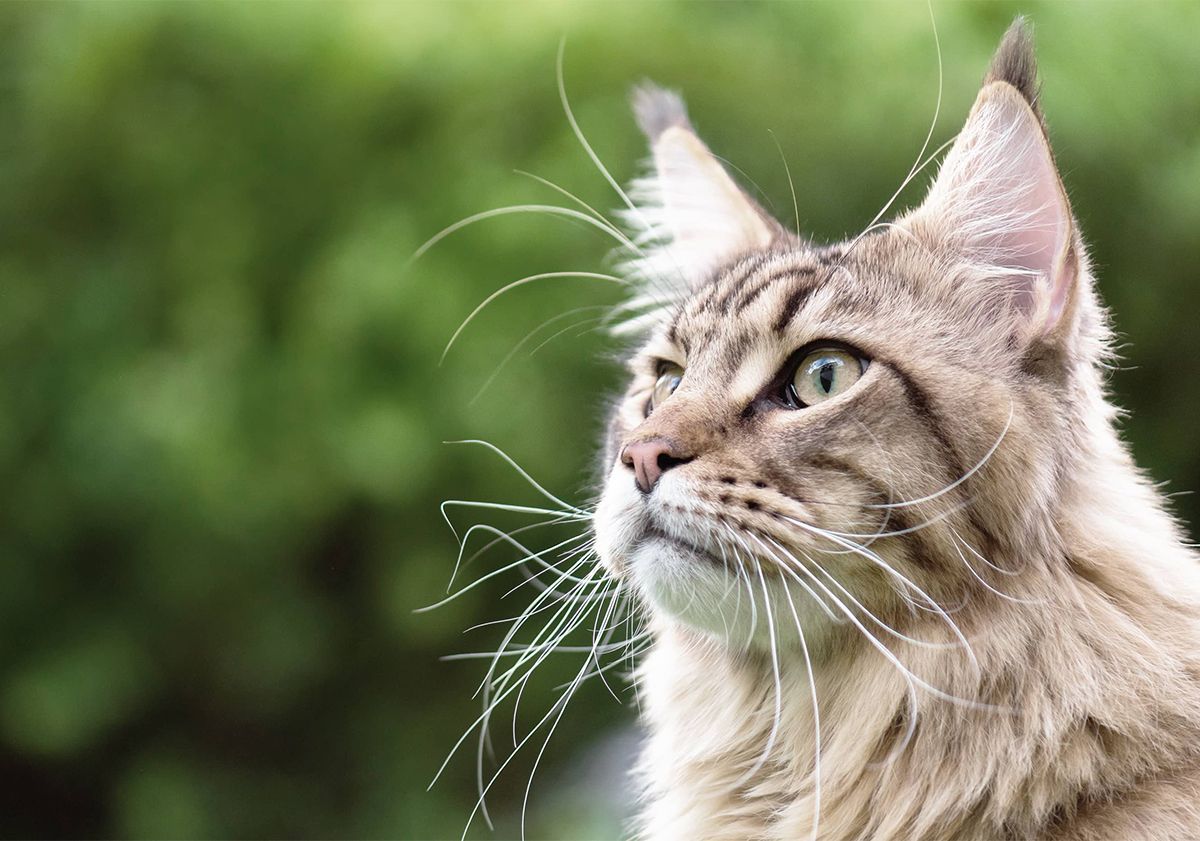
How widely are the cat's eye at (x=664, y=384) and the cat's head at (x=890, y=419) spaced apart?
0.48ft

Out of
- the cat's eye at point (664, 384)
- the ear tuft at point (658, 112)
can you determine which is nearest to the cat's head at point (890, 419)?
the cat's eye at point (664, 384)

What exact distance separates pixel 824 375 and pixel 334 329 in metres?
2.24

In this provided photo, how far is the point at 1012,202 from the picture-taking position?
66.9 inches

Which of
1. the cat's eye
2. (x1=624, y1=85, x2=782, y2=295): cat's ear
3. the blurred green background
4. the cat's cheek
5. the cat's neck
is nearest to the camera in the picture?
the cat's neck

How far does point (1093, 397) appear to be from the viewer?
172 cm

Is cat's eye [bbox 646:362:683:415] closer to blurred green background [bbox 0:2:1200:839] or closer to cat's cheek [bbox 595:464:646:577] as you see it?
cat's cheek [bbox 595:464:646:577]

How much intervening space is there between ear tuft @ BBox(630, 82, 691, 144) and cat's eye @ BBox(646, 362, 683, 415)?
1.74 feet

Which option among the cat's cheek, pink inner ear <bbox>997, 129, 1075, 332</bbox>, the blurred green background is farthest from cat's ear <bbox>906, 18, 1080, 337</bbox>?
the blurred green background

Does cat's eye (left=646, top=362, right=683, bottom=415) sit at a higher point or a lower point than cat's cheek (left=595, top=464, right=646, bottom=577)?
higher

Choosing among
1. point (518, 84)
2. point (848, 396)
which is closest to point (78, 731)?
point (518, 84)

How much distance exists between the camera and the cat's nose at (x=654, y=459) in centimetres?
161

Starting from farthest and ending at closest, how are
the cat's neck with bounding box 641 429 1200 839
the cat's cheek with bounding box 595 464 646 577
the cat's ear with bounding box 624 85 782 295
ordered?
1. the cat's ear with bounding box 624 85 782 295
2. the cat's cheek with bounding box 595 464 646 577
3. the cat's neck with bounding box 641 429 1200 839

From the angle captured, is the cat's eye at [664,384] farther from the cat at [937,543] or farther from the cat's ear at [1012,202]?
the cat's ear at [1012,202]

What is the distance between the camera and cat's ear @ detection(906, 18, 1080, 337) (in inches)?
62.3
